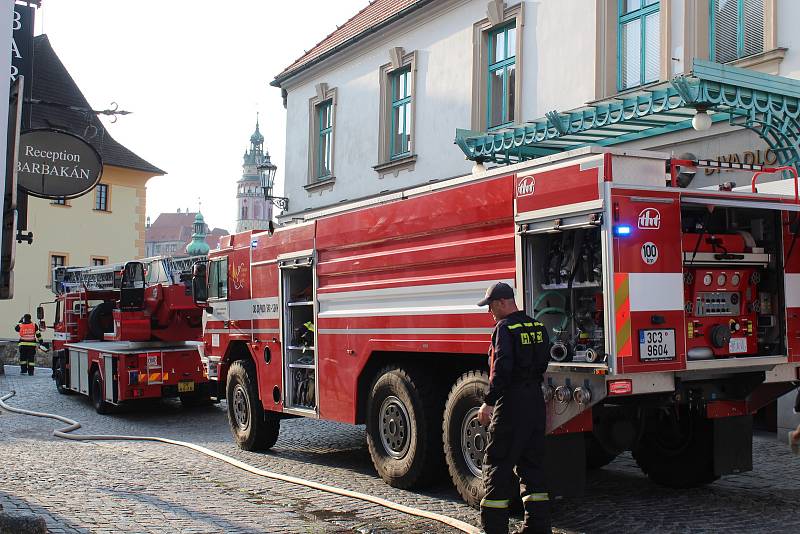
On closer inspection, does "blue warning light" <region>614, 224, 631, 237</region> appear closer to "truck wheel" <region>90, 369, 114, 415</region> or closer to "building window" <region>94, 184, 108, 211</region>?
"truck wheel" <region>90, 369, 114, 415</region>

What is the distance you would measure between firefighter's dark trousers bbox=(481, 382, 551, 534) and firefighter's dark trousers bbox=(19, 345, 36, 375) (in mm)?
22490

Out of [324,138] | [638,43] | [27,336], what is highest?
[324,138]

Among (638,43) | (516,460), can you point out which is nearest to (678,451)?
(516,460)

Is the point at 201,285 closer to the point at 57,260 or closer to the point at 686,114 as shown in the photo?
the point at 686,114

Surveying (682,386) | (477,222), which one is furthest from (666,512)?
(477,222)

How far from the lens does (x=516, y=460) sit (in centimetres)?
644

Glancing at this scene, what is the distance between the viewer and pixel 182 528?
7.07m

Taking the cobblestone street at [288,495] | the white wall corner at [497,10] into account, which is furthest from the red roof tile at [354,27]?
the cobblestone street at [288,495]

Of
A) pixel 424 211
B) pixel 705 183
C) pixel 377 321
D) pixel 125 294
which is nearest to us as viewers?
pixel 424 211

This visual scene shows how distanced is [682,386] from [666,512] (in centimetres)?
111

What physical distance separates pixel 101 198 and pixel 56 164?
40.7m

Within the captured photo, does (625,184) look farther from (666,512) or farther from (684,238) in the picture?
(666,512)

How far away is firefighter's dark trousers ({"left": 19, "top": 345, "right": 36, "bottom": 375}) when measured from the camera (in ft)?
85.7

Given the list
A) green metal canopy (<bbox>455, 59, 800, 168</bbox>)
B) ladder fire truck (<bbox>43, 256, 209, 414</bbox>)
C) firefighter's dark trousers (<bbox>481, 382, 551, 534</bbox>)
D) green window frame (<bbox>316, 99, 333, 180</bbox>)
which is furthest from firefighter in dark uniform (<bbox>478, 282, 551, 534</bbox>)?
green window frame (<bbox>316, 99, 333, 180</bbox>)
